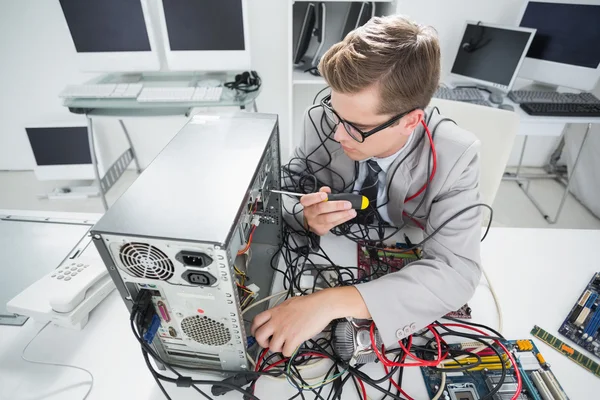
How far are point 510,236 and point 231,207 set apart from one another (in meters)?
0.89

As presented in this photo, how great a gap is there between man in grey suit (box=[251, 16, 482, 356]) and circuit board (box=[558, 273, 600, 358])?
228 mm

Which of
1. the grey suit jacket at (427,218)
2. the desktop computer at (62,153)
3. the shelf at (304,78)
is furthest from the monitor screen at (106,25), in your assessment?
the grey suit jacket at (427,218)

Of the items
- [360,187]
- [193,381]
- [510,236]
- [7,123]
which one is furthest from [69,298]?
[7,123]

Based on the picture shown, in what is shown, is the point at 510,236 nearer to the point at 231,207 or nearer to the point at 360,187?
the point at 360,187

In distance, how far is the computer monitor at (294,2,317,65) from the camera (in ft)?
6.89

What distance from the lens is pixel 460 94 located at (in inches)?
85.2

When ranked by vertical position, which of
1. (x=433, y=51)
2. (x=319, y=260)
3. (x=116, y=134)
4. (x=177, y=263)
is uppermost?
(x=433, y=51)

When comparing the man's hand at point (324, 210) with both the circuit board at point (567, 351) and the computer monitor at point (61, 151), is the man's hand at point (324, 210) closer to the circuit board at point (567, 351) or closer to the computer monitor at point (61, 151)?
the circuit board at point (567, 351)

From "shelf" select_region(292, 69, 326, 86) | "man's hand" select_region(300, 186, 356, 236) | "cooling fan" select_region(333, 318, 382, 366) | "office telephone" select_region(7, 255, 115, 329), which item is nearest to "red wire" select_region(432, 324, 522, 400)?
"cooling fan" select_region(333, 318, 382, 366)

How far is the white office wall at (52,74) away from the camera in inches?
90.7

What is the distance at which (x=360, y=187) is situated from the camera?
1.12m

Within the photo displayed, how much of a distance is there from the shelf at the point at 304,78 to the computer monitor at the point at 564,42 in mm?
1281

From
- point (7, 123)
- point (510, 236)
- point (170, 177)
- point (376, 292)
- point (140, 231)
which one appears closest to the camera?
point (140, 231)

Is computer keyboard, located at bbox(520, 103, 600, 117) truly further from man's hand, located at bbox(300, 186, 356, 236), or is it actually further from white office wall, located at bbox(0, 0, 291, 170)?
man's hand, located at bbox(300, 186, 356, 236)
